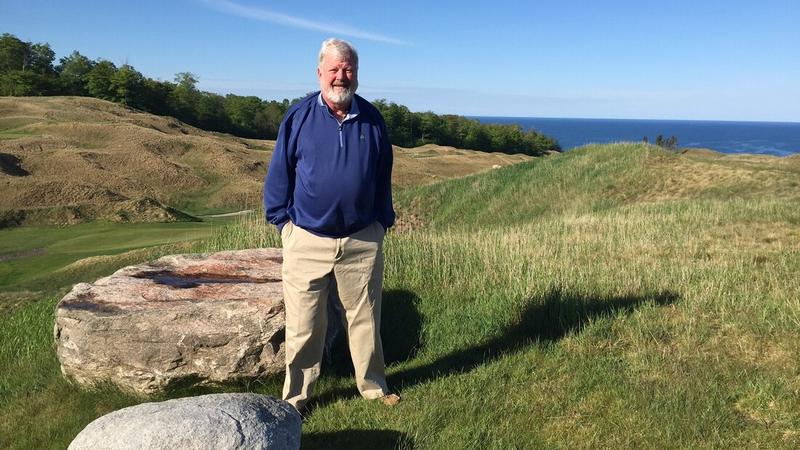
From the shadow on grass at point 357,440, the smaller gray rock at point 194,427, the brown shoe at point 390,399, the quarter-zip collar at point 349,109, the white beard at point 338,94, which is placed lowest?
the shadow on grass at point 357,440

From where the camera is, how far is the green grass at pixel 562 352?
4.39 meters

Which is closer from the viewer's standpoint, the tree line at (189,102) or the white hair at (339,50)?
the white hair at (339,50)

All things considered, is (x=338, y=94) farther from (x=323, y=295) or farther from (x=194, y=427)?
(x=194, y=427)

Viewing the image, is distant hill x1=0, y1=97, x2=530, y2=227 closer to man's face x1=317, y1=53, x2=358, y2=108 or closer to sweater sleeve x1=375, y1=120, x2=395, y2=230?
sweater sleeve x1=375, y1=120, x2=395, y2=230

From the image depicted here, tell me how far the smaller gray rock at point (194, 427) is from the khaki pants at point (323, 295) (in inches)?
43.4

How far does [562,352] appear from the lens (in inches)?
218

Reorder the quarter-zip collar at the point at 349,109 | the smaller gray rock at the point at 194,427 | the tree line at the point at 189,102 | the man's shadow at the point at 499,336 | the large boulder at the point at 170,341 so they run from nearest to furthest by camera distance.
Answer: the smaller gray rock at the point at 194,427
the quarter-zip collar at the point at 349,109
the large boulder at the point at 170,341
the man's shadow at the point at 499,336
the tree line at the point at 189,102

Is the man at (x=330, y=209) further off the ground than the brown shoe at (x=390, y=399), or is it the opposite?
the man at (x=330, y=209)

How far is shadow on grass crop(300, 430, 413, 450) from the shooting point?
428 cm

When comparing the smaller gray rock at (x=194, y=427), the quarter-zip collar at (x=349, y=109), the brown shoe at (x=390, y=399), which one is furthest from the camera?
→ the brown shoe at (x=390, y=399)

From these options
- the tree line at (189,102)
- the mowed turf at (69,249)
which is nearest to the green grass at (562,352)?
the mowed turf at (69,249)

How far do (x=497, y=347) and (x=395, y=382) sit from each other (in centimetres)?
110

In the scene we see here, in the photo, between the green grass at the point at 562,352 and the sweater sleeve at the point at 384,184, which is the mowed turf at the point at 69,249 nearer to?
the green grass at the point at 562,352

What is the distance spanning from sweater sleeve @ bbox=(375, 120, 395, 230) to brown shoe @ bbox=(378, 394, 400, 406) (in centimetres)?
129
